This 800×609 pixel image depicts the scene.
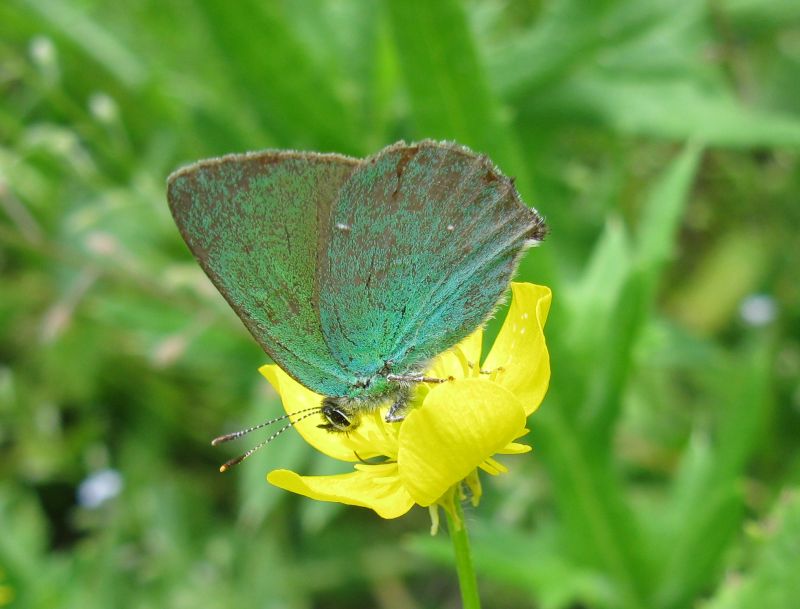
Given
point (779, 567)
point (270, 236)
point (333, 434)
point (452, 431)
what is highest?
point (270, 236)

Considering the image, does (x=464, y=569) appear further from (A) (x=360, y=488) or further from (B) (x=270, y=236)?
(B) (x=270, y=236)

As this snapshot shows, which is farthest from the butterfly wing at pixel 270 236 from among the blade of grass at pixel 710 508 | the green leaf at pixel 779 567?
the blade of grass at pixel 710 508

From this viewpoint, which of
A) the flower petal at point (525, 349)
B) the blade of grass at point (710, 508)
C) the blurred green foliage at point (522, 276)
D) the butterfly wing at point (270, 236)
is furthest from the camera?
the blurred green foliage at point (522, 276)

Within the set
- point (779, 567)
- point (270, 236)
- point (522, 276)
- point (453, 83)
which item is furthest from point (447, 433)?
point (453, 83)

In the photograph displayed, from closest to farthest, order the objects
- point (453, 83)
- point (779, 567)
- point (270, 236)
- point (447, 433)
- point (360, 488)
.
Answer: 1. point (447, 433)
2. point (360, 488)
3. point (270, 236)
4. point (779, 567)
5. point (453, 83)

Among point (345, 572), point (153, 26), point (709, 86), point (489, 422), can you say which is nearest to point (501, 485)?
point (345, 572)

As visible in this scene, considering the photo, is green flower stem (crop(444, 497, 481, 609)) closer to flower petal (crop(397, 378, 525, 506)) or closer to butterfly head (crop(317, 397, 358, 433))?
flower petal (crop(397, 378, 525, 506))

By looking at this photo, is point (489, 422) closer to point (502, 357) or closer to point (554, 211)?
point (502, 357)

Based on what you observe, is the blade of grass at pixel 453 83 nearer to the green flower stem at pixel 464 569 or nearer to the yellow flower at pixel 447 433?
the yellow flower at pixel 447 433

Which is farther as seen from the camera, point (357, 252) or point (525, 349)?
point (357, 252)
